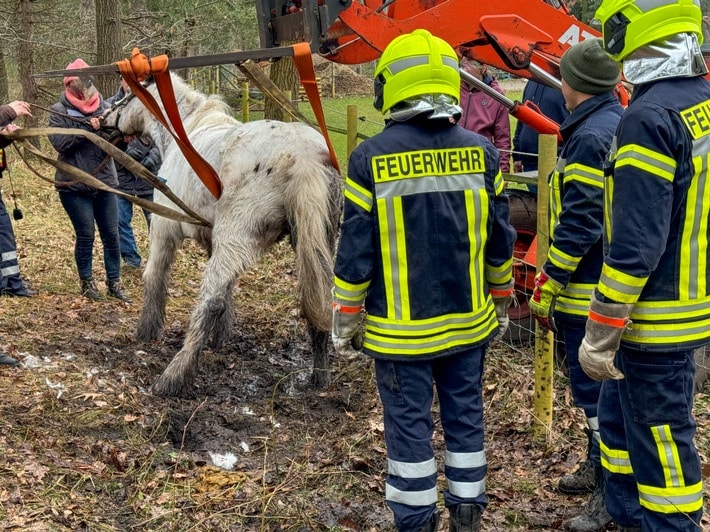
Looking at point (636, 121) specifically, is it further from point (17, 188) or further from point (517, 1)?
point (17, 188)

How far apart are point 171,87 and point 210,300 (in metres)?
1.47

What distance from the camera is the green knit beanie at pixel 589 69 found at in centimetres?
329

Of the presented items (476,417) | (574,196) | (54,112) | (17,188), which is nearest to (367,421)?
(476,417)

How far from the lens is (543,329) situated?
4332 millimetres

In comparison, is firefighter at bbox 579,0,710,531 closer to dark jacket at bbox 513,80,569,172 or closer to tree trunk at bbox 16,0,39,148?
dark jacket at bbox 513,80,569,172

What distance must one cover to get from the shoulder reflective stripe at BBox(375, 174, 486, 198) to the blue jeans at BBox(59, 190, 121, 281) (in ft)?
16.3

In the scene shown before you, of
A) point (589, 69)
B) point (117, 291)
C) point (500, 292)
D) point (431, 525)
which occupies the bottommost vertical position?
point (117, 291)

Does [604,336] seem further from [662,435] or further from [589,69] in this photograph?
[589,69]

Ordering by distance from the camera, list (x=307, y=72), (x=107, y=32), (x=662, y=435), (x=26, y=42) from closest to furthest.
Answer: (x=662, y=435) → (x=307, y=72) → (x=107, y=32) → (x=26, y=42)

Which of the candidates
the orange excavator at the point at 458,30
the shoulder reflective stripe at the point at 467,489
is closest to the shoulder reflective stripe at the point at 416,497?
the shoulder reflective stripe at the point at 467,489

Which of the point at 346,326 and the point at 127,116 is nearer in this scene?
the point at 346,326

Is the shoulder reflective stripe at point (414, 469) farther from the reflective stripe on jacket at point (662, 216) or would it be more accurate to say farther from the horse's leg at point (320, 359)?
the horse's leg at point (320, 359)

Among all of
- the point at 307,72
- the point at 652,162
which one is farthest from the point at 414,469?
the point at 307,72

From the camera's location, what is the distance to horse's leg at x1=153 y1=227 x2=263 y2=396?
5215mm
